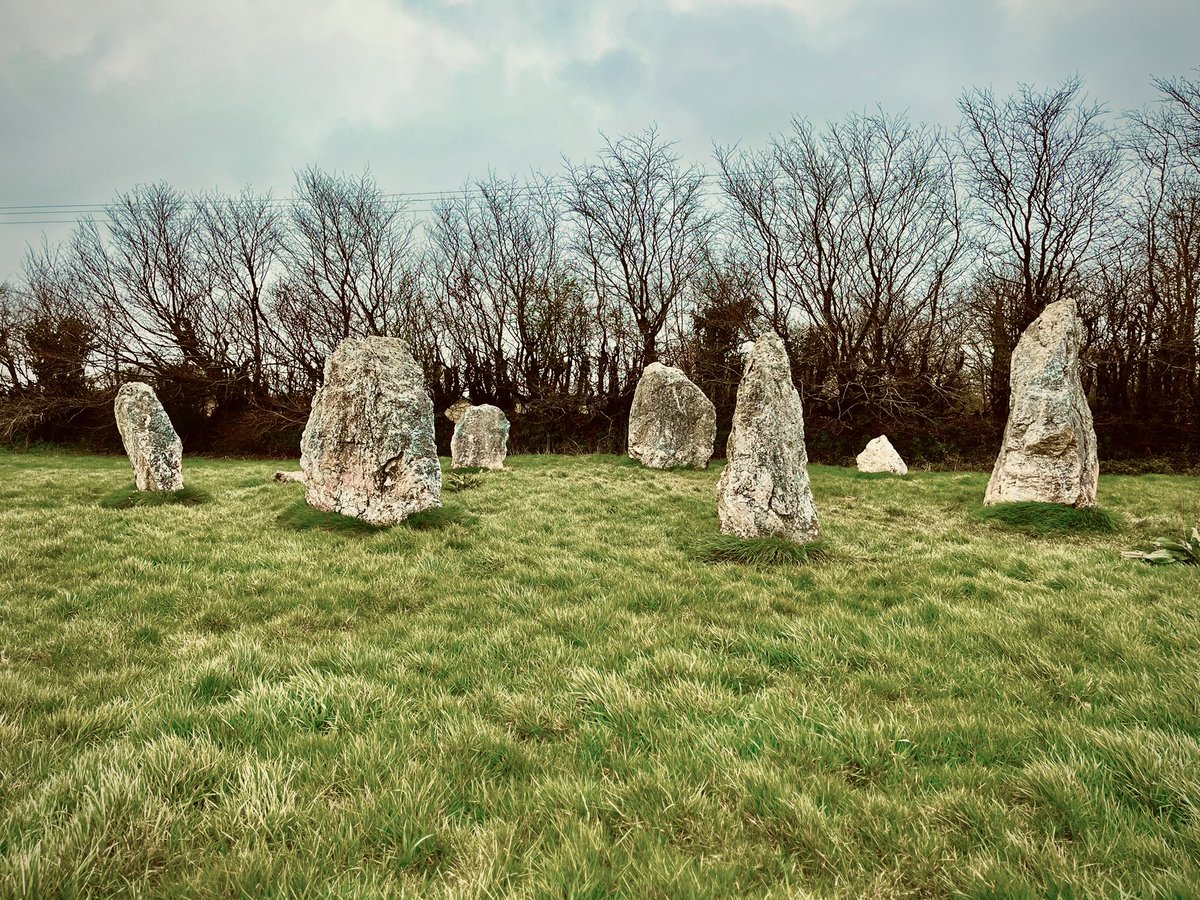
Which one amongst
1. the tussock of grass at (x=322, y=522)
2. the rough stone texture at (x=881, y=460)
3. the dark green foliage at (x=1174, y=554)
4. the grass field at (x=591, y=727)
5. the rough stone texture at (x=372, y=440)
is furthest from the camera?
the rough stone texture at (x=881, y=460)

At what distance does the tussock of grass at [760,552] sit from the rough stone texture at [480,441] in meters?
11.2

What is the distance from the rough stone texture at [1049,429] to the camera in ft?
31.1

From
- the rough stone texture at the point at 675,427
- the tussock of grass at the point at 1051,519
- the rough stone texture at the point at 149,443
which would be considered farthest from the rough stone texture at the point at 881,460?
the rough stone texture at the point at 149,443

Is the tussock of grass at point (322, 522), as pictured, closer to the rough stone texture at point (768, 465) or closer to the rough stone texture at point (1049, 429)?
the rough stone texture at point (768, 465)

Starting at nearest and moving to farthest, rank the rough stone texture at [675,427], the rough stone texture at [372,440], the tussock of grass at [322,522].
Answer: the tussock of grass at [322,522] → the rough stone texture at [372,440] → the rough stone texture at [675,427]

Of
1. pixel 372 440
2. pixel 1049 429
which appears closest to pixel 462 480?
pixel 372 440

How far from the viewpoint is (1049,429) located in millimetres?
9625

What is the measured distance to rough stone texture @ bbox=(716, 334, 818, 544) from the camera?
23.5 feet

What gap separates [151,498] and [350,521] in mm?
5035

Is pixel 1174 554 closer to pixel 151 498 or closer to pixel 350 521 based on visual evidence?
pixel 350 521

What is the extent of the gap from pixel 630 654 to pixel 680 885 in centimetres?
209

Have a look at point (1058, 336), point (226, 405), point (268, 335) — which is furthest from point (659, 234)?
point (226, 405)

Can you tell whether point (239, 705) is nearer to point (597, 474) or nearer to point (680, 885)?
point (680, 885)

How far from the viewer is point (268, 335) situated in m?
29.0
